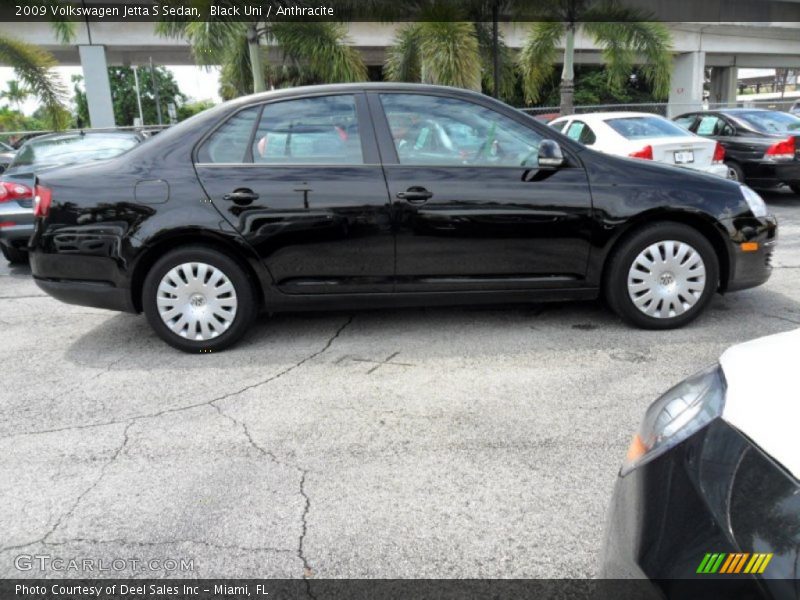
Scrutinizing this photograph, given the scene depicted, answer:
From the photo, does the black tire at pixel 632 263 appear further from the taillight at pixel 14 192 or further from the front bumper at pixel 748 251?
the taillight at pixel 14 192

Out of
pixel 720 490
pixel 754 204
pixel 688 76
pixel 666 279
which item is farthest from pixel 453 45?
pixel 688 76

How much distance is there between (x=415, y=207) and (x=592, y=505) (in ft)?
7.47

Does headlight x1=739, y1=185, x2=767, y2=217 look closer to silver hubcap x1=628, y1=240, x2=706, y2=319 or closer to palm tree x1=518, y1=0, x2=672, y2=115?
silver hubcap x1=628, y1=240, x2=706, y2=319

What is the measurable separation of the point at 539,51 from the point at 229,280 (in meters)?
14.3

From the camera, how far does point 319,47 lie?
13641 millimetres

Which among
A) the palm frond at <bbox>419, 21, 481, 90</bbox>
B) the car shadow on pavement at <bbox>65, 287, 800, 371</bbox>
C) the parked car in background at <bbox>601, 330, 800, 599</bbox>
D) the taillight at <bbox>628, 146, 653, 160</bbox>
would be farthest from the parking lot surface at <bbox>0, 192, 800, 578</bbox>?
the palm frond at <bbox>419, 21, 481, 90</bbox>

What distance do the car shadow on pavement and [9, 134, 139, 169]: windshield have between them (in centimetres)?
333

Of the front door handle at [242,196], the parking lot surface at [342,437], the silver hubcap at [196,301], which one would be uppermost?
the front door handle at [242,196]

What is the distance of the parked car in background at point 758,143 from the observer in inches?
394

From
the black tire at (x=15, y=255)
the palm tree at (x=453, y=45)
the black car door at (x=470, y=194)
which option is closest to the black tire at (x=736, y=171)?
the palm tree at (x=453, y=45)

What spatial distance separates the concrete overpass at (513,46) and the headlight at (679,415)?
16264mm

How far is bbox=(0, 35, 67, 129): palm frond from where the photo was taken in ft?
51.9

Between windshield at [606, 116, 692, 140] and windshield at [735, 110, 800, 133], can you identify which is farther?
windshield at [735, 110, 800, 133]

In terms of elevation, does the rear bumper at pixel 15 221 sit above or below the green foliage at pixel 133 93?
below
